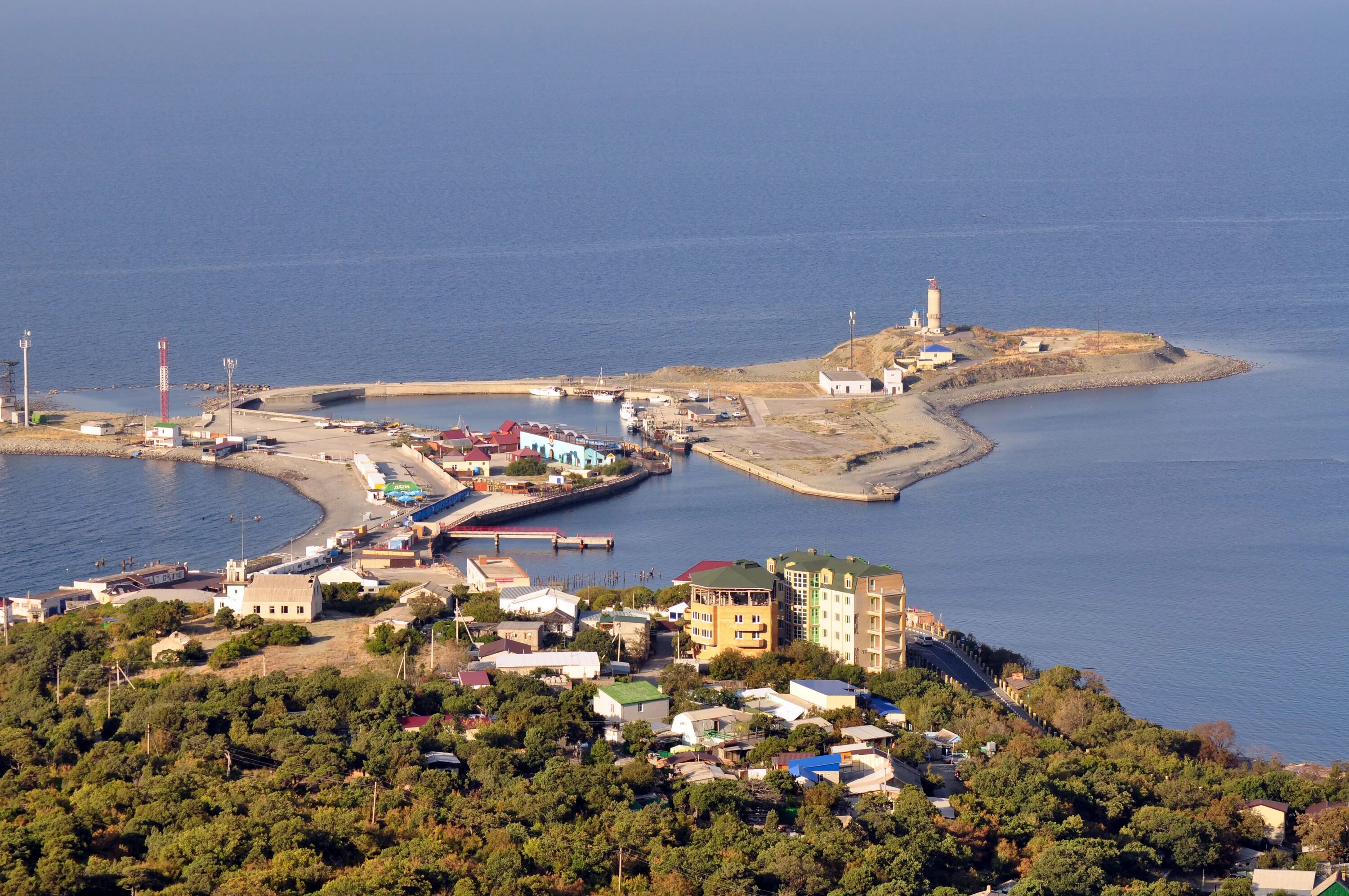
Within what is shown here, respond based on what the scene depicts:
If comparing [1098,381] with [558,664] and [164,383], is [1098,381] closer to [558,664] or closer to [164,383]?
[164,383]

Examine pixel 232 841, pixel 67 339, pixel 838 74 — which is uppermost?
pixel 838 74

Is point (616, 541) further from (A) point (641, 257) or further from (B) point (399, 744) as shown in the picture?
(A) point (641, 257)

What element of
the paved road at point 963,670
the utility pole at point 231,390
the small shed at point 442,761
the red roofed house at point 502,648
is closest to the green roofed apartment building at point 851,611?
the paved road at point 963,670

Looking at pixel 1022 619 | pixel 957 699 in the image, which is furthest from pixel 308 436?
pixel 957 699

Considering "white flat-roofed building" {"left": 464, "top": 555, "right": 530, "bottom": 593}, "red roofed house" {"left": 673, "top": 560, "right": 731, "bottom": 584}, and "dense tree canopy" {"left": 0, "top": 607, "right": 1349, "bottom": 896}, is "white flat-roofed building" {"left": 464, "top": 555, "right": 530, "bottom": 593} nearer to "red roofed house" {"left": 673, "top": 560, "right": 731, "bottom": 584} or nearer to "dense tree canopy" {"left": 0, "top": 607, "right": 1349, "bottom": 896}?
"red roofed house" {"left": 673, "top": 560, "right": 731, "bottom": 584}

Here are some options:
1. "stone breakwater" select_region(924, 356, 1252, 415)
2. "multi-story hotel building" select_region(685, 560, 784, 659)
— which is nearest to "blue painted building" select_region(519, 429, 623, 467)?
"stone breakwater" select_region(924, 356, 1252, 415)

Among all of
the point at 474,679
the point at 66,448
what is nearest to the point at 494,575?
the point at 474,679
